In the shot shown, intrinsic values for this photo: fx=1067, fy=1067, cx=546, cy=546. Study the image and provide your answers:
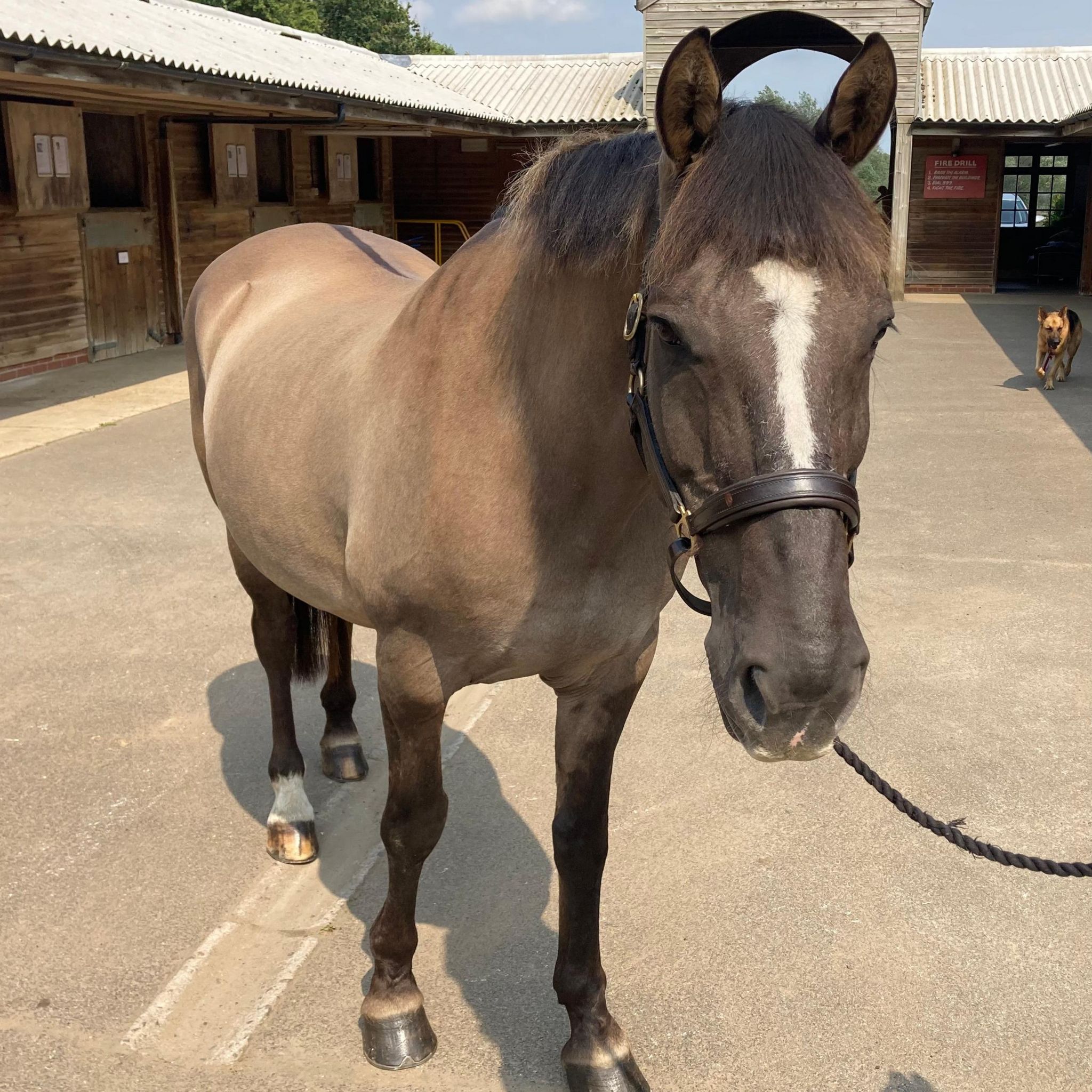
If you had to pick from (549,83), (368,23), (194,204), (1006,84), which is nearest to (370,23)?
(368,23)

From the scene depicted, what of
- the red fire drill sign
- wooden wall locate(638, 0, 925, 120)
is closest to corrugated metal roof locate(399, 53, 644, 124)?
wooden wall locate(638, 0, 925, 120)

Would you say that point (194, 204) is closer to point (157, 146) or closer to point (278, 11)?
point (157, 146)

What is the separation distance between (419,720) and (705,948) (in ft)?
3.32

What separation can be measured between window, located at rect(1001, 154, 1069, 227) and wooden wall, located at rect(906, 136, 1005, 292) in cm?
486

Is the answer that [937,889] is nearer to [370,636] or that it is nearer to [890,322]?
[890,322]

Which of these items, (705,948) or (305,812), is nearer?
(705,948)

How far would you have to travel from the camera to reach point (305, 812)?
3127 mm

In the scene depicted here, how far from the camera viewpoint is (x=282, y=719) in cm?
329

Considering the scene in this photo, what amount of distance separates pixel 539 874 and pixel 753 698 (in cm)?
172

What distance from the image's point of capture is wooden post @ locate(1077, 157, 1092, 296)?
19.2 metres

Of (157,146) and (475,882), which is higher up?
(157,146)

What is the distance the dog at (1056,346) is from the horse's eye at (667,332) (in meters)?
10.4

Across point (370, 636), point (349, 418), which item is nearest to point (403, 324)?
point (349, 418)

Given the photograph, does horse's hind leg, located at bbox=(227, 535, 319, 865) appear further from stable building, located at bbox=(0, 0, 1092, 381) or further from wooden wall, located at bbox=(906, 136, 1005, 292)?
wooden wall, located at bbox=(906, 136, 1005, 292)
